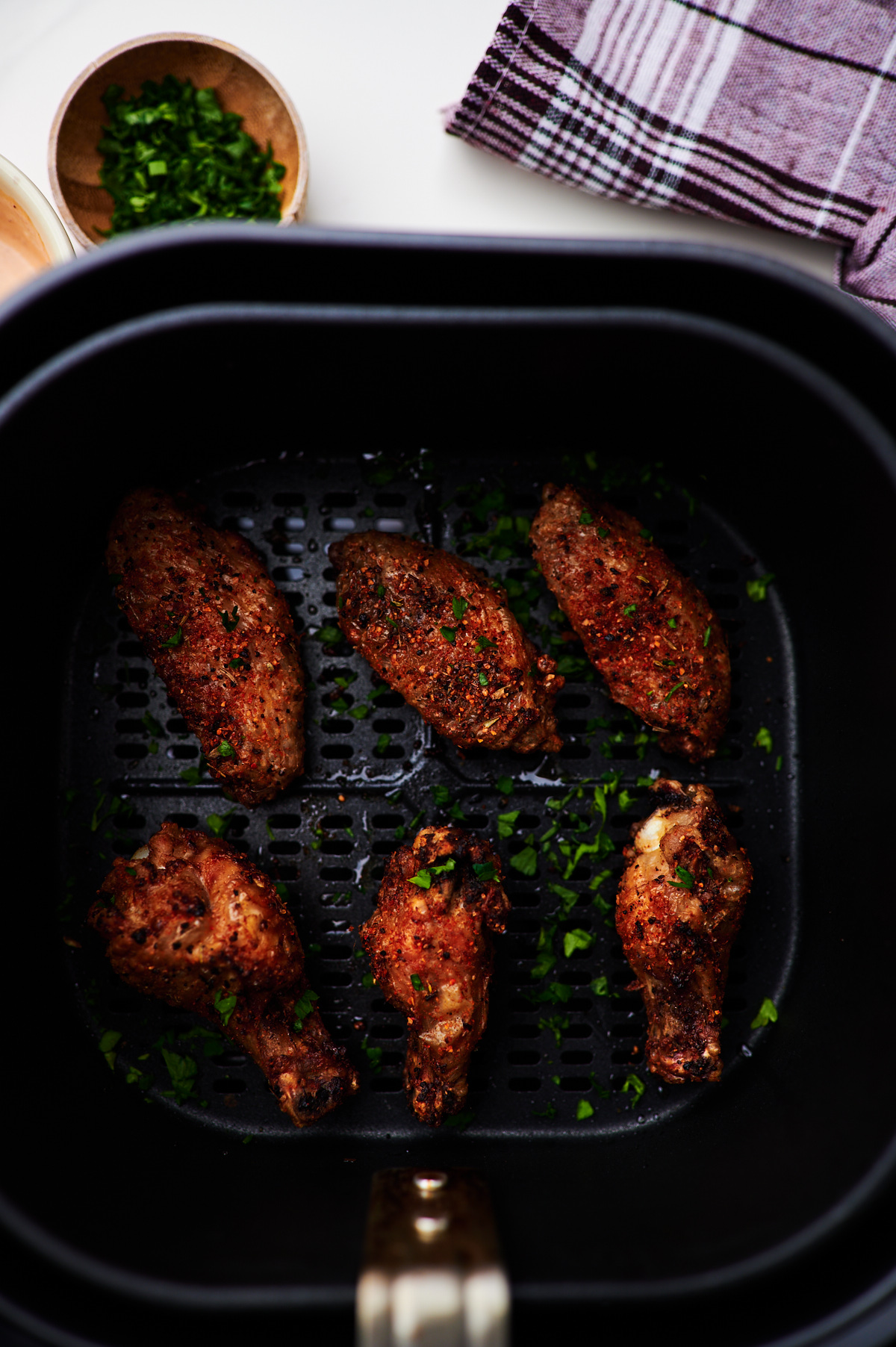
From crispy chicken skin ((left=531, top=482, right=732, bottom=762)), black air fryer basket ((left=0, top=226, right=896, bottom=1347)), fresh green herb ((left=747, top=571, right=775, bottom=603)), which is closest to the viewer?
black air fryer basket ((left=0, top=226, right=896, bottom=1347))

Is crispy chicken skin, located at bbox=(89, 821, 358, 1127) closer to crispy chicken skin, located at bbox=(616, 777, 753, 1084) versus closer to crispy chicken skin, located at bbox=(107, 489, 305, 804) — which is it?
crispy chicken skin, located at bbox=(107, 489, 305, 804)

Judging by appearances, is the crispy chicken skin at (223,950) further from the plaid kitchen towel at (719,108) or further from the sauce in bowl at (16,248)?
the plaid kitchen towel at (719,108)

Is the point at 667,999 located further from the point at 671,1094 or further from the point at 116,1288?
the point at 116,1288

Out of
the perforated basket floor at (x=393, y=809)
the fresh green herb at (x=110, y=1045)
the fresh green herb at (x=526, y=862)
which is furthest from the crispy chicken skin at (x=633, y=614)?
the fresh green herb at (x=110, y=1045)

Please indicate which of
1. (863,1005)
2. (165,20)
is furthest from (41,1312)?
(165,20)

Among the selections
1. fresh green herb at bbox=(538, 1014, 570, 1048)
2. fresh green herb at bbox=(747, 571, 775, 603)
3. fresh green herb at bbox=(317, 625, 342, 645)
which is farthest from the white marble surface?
fresh green herb at bbox=(538, 1014, 570, 1048)

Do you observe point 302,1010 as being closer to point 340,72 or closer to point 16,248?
point 16,248
